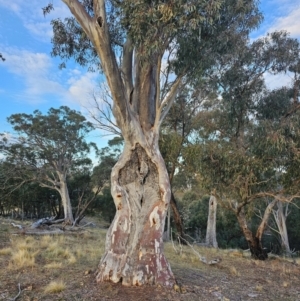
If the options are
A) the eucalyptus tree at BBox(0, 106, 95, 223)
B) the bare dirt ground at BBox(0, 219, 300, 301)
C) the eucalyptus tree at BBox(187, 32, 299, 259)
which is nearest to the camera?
the bare dirt ground at BBox(0, 219, 300, 301)

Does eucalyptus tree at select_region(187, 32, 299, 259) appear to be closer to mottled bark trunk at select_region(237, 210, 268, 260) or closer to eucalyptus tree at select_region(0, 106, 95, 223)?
mottled bark trunk at select_region(237, 210, 268, 260)

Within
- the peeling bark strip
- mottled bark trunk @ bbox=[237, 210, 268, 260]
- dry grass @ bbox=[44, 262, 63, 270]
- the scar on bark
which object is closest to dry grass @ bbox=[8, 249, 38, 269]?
dry grass @ bbox=[44, 262, 63, 270]

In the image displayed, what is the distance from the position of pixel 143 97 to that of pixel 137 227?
277cm

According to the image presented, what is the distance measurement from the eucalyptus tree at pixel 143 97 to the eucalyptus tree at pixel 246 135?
330 centimetres

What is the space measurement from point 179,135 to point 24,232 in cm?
756

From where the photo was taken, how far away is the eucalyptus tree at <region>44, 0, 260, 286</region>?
5.93 meters

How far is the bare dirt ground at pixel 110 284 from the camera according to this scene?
531 cm

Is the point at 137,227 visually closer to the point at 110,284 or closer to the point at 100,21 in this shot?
the point at 110,284

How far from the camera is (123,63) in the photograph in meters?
7.39

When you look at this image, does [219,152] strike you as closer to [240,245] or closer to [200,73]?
[200,73]

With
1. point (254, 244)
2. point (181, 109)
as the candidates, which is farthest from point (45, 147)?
point (254, 244)

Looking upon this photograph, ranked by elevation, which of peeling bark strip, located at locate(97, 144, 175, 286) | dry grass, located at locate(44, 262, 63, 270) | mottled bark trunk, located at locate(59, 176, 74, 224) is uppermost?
mottled bark trunk, located at locate(59, 176, 74, 224)

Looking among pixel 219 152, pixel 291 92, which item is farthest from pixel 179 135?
pixel 291 92

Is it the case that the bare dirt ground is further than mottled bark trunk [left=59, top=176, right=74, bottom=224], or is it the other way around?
mottled bark trunk [left=59, top=176, right=74, bottom=224]
